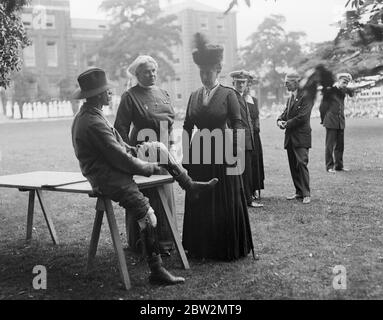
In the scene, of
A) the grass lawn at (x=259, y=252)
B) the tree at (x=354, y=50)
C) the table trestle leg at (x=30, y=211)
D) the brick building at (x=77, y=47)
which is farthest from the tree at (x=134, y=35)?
the tree at (x=354, y=50)

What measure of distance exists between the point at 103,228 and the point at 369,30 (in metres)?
5.11

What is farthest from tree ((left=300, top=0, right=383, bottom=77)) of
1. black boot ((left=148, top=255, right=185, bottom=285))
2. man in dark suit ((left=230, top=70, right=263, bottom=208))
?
man in dark suit ((left=230, top=70, right=263, bottom=208))

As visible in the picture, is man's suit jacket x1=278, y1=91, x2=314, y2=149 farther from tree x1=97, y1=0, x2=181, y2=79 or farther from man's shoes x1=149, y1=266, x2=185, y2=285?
tree x1=97, y1=0, x2=181, y2=79

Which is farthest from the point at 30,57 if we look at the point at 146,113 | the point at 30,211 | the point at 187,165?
the point at 187,165

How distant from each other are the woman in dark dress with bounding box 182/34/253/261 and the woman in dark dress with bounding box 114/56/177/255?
33 centimetres

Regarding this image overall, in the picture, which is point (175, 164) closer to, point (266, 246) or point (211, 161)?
point (211, 161)

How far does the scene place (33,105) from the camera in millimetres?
42438

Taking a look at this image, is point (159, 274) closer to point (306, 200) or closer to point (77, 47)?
point (306, 200)

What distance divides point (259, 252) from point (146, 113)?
72.0 inches

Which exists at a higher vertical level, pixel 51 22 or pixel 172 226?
pixel 51 22

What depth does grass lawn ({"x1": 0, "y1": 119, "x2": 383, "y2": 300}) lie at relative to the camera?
4148 mm

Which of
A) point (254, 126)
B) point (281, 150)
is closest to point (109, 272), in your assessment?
point (254, 126)

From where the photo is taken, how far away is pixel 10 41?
7215 millimetres

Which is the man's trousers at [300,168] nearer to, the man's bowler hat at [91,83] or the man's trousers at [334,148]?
the man's trousers at [334,148]
